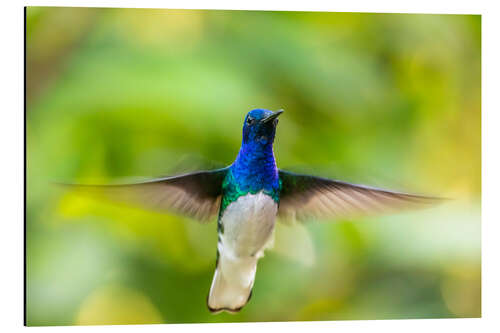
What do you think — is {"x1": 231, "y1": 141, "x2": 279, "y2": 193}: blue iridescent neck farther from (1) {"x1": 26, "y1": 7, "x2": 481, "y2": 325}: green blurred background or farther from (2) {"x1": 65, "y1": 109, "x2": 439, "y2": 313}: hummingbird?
(1) {"x1": 26, "y1": 7, "x2": 481, "y2": 325}: green blurred background

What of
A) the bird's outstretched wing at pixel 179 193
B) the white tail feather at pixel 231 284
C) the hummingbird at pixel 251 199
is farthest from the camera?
the white tail feather at pixel 231 284

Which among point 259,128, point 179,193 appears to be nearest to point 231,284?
point 179,193

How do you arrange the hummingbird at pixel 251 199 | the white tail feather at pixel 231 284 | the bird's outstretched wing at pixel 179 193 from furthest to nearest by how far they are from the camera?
1. the white tail feather at pixel 231 284
2. the hummingbird at pixel 251 199
3. the bird's outstretched wing at pixel 179 193

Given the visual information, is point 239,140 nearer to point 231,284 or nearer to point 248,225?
point 248,225

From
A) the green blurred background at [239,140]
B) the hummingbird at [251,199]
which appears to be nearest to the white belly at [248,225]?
the hummingbird at [251,199]

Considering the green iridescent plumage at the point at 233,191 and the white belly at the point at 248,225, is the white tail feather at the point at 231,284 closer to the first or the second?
the white belly at the point at 248,225

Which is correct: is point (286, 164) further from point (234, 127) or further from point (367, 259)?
point (367, 259)
